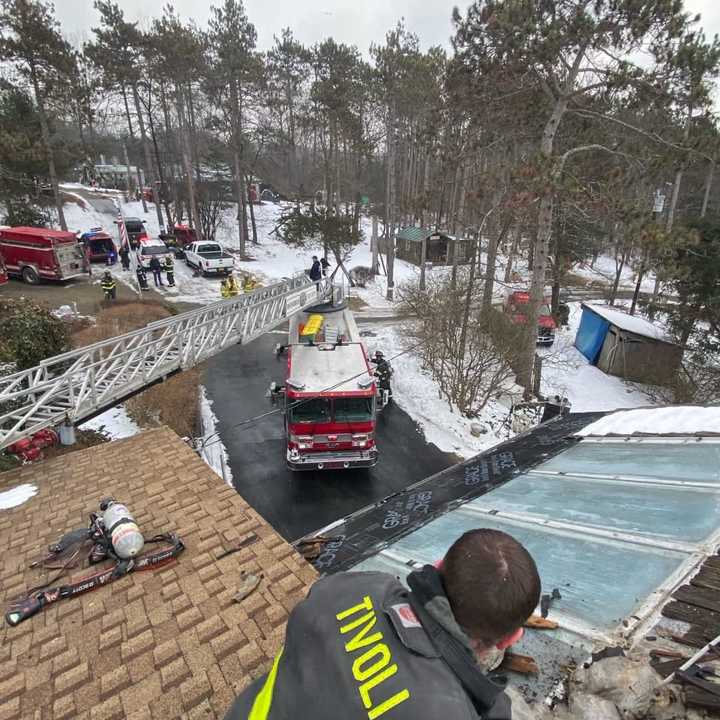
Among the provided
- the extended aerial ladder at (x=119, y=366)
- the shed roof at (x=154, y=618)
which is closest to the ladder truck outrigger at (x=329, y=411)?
the extended aerial ladder at (x=119, y=366)

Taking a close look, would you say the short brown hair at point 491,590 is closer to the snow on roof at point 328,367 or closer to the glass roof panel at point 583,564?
the glass roof panel at point 583,564

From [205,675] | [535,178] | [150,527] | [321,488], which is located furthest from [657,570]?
[535,178]

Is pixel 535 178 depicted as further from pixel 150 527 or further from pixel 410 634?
pixel 410 634

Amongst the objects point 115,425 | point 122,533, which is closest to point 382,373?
point 115,425

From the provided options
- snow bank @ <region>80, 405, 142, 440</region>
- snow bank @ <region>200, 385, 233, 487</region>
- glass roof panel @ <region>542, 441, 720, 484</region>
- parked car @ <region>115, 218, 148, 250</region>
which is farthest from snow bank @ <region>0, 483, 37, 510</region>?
parked car @ <region>115, 218, 148, 250</region>

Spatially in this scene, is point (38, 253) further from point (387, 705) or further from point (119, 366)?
point (387, 705)
